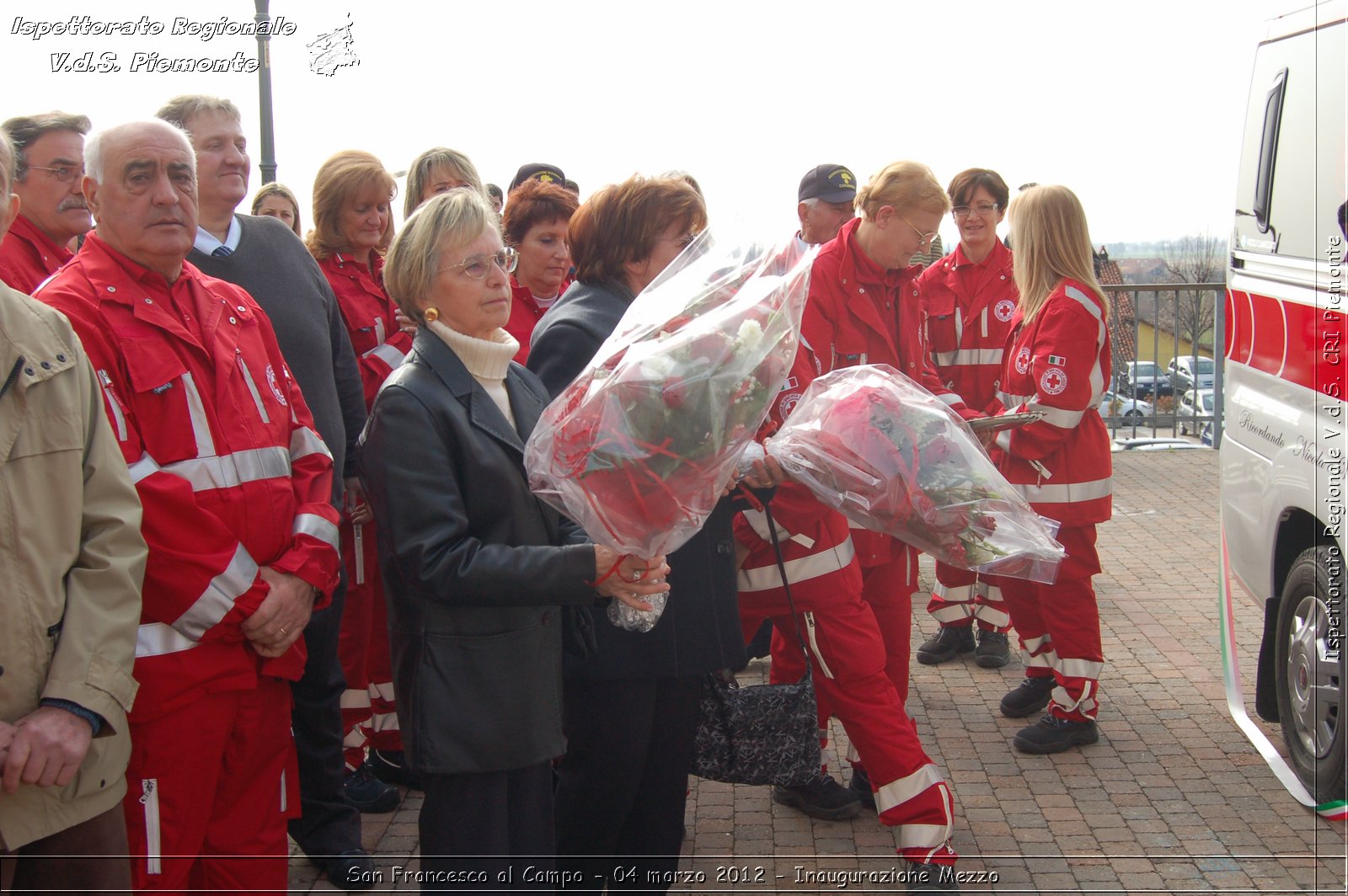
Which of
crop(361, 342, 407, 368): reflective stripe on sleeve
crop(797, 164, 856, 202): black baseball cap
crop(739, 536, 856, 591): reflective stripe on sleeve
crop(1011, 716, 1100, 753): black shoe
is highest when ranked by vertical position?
crop(797, 164, 856, 202): black baseball cap

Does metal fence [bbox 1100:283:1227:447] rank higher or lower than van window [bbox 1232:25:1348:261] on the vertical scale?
lower

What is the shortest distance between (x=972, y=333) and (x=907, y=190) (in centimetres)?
218

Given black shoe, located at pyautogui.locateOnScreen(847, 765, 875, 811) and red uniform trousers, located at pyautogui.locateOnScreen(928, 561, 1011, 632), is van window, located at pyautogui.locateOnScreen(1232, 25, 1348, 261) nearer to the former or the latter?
red uniform trousers, located at pyautogui.locateOnScreen(928, 561, 1011, 632)

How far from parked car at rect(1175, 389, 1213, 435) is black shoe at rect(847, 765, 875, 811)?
340 inches

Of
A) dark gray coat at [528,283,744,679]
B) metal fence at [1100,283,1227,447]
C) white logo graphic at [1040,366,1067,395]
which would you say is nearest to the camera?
dark gray coat at [528,283,744,679]

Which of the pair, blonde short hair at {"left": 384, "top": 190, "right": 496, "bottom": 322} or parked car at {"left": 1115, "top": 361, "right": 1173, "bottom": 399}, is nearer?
blonde short hair at {"left": 384, "top": 190, "right": 496, "bottom": 322}

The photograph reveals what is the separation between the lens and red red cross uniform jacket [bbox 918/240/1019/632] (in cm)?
606

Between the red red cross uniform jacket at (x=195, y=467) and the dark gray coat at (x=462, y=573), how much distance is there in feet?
1.04

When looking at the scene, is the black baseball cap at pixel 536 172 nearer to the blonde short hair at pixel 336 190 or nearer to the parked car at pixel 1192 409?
the blonde short hair at pixel 336 190

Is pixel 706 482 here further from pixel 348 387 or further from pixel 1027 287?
pixel 1027 287

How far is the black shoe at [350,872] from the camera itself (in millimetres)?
3793

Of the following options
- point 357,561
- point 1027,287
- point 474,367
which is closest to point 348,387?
point 357,561

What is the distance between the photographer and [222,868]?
9.69 ft

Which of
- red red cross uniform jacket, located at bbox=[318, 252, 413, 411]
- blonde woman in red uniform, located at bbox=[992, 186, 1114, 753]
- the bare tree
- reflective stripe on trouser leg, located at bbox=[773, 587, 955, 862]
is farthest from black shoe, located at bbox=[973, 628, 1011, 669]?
the bare tree
